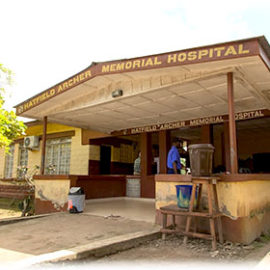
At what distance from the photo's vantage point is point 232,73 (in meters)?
5.69

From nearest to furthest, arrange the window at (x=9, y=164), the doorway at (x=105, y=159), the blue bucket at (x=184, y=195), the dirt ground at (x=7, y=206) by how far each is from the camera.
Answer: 1. the blue bucket at (x=184, y=195)
2. the dirt ground at (x=7, y=206)
3. the doorway at (x=105, y=159)
4. the window at (x=9, y=164)

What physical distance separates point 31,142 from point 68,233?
10327 mm

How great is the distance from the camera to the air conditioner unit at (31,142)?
14.8 metres

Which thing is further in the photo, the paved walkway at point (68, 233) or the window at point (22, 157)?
the window at point (22, 157)

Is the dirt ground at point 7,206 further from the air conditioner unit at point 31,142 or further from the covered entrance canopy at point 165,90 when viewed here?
the covered entrance canopy at point 165,90

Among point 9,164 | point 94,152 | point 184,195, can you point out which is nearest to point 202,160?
point 184,195

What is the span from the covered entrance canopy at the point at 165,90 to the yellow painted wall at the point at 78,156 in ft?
7.53

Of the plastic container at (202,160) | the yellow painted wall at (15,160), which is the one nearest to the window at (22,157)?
the yellow painted wall at (15,160)

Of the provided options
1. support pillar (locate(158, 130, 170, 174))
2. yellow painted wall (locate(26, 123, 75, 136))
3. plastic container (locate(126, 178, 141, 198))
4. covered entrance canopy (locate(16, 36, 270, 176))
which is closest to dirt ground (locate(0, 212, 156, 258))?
covered entrance canopy (locate(16, 36, 270, 176))

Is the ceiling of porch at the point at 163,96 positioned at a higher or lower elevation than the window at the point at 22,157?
higher

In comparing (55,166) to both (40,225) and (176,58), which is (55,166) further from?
(176,58)

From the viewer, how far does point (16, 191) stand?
12.2 m

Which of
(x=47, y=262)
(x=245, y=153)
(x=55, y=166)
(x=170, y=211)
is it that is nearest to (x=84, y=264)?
(x=47, y=262)

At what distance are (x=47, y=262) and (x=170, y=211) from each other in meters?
2.41
